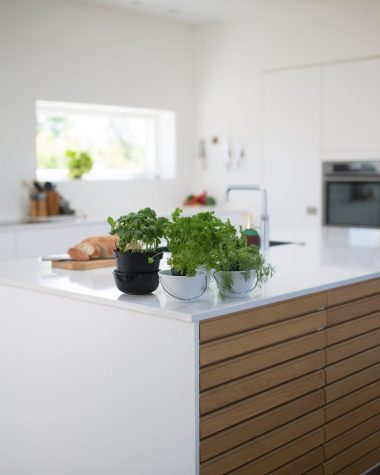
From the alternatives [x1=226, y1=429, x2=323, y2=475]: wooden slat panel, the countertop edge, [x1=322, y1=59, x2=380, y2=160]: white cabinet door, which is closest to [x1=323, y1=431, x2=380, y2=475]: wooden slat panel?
[x1=226, y1=429, x2=323, y2=475]: wooden slat panel

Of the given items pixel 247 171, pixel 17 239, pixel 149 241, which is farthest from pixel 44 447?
pixel 247 171

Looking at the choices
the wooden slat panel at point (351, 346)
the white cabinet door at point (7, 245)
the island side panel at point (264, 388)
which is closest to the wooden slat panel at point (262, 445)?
the island side panel at point (264, 388)

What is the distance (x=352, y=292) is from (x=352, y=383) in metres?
0.35

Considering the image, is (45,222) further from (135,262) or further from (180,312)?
(180,312)

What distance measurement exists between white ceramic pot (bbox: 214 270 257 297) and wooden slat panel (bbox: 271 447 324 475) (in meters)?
0.62

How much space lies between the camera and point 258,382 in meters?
2.27

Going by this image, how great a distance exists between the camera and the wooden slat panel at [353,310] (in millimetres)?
2643

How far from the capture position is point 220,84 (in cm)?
640

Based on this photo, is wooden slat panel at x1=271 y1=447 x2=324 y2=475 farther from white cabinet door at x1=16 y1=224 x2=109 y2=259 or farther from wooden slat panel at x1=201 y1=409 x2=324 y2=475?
white cabinet door at x1=16 y1=224 x2=109 y2=259

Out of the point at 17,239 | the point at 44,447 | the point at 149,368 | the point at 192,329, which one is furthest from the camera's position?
the point at 17,239

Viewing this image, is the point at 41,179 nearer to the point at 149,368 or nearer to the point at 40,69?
the point at 40,69

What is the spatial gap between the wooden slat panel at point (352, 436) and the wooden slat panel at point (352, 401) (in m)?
0.09

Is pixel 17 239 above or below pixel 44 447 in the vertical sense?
above

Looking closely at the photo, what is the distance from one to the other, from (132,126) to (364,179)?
2187mm
